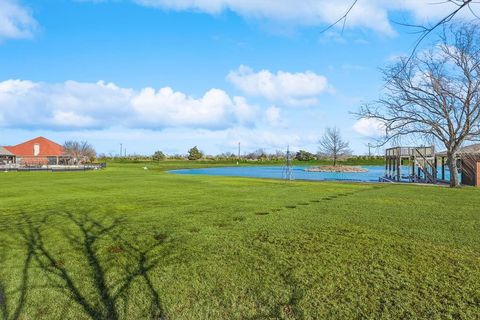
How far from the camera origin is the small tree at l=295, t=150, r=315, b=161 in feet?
324

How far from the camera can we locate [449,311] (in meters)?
3.60

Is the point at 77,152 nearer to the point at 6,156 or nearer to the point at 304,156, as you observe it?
the point at 6,156

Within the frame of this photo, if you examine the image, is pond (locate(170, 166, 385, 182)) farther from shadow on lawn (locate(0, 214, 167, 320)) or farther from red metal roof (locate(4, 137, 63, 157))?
red metal roof (locate(4, 137, 63, 157))

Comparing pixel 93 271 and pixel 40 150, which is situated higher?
pixel 40 150

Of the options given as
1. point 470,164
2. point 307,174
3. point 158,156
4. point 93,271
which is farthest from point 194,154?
point 93,271

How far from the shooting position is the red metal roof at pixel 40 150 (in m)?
77.4

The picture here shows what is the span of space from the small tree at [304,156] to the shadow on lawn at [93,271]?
9362 centimetres

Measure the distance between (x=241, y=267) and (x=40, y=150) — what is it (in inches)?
3282

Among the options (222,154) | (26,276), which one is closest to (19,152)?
(222,154)

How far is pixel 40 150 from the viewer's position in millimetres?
77438

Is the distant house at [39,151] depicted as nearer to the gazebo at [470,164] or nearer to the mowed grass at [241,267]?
the gazebo at [470,164]

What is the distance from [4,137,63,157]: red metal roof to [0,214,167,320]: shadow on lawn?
3091 inches

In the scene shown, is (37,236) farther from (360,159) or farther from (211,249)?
(360,159)

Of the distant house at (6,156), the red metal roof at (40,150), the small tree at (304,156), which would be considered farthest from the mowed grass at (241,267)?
the small tree at (304,156)
